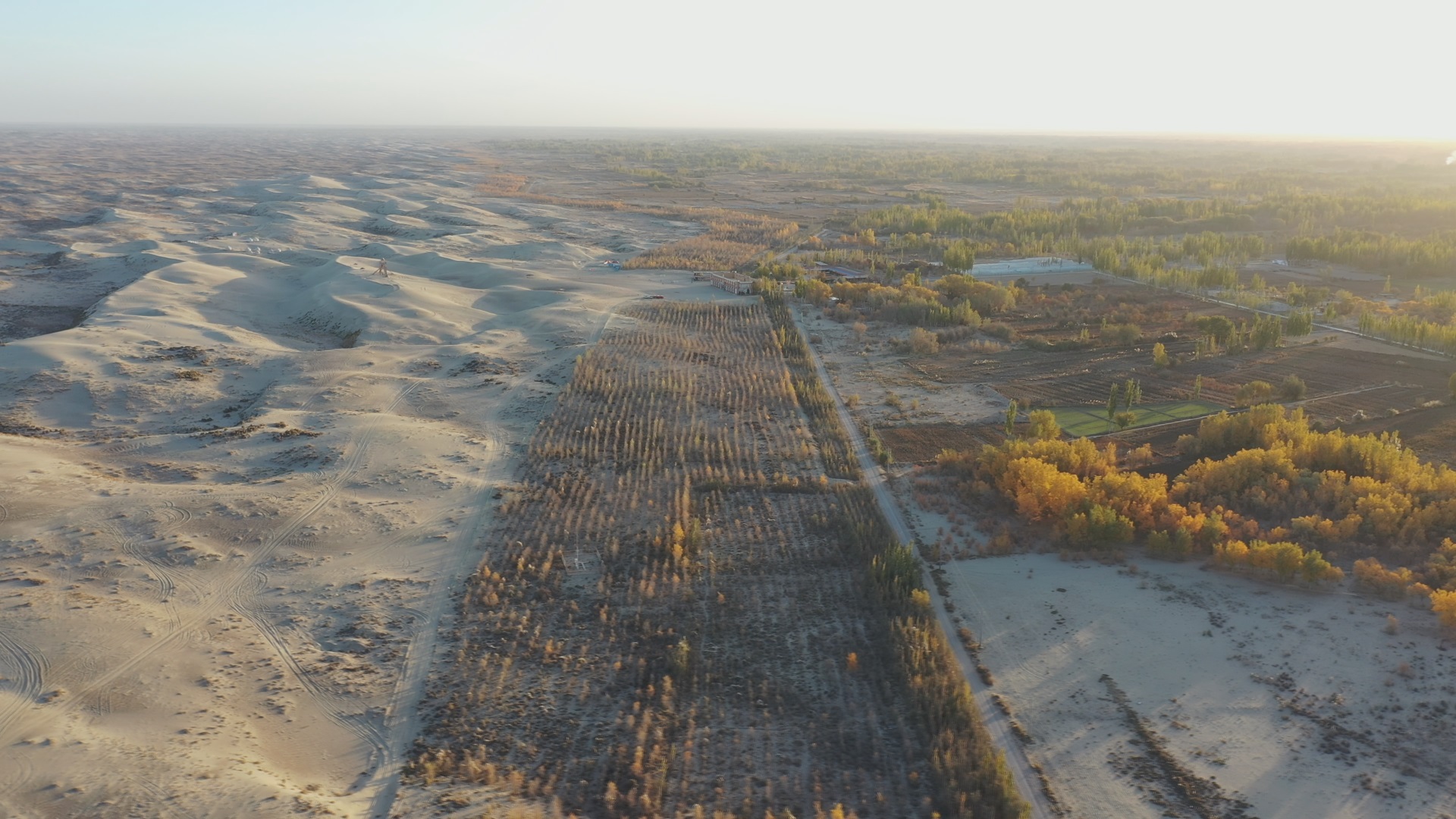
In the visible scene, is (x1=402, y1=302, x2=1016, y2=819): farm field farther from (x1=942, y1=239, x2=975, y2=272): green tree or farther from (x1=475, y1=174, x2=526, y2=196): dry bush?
(x1=475, y1=174, x2=526, y2=196): dry bush

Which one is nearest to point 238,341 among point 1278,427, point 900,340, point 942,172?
point 900,340

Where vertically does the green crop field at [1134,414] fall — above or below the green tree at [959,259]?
below

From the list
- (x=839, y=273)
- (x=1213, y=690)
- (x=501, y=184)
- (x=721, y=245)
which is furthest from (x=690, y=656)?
(x=501, y=184)

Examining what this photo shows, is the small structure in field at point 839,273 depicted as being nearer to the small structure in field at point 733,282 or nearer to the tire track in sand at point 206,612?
the small structure in field at point 733,282

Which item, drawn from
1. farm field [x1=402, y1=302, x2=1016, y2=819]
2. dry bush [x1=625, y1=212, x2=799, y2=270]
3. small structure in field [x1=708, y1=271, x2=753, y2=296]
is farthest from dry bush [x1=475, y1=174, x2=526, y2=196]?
farm field [x1=402, y1=302, x2=1016, y2=819]

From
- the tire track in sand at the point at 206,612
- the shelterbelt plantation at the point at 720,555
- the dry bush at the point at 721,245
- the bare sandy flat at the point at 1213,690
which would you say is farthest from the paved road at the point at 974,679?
the dry bush at the point at 721,245

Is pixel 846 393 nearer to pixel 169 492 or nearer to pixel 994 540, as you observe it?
pixel 994 540
